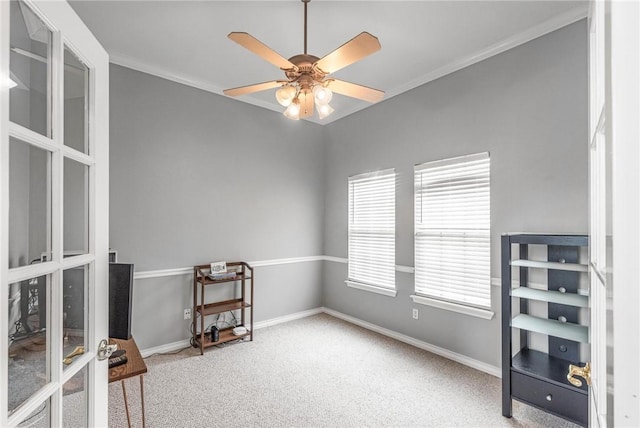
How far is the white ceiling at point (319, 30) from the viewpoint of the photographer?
2.22 m

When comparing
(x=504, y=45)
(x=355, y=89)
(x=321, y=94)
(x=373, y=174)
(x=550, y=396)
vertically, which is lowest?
(x=550, y=396)

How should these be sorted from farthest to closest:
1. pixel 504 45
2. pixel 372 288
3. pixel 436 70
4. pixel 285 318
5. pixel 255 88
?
pixel 285 318, pixel 372 288, pixel 436 70, pixel 504 45, pixel 255 88

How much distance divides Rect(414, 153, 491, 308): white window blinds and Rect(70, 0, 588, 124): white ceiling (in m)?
0.98

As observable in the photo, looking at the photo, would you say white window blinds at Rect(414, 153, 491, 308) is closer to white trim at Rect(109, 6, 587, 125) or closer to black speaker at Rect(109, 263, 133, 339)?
white trim at Rect(109, 6, 587, 125)

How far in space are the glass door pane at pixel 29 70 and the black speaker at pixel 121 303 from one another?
0.87 m

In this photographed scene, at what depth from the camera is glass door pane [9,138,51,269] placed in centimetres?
72

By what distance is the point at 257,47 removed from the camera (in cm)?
175

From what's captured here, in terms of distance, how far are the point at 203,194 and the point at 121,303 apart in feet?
6.85

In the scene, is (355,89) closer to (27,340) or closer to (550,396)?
(27,340)

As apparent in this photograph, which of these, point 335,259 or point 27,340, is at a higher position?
point 27,340

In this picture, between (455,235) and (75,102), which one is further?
(455,235)

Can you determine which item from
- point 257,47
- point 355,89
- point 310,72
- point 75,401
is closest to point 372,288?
point 355,89

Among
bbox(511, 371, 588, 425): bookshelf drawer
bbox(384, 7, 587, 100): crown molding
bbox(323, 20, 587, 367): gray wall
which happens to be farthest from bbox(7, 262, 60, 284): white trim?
bbox(384, 7, 587, 100): crown molding

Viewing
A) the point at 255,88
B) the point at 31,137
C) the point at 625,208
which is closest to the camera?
the point at 625,208
